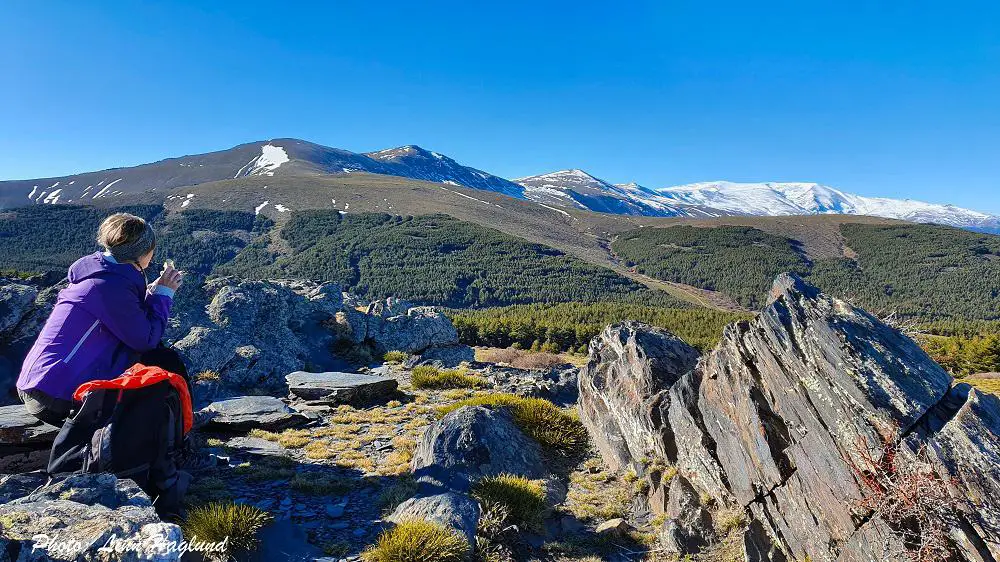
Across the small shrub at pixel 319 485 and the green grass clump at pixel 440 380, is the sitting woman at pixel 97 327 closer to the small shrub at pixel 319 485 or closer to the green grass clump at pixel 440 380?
the small shrub at pixel 319 485

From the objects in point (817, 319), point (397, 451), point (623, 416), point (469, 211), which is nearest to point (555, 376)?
point (623, 416)

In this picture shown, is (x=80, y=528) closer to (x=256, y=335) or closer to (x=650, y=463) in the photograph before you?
(x=650, y=463)

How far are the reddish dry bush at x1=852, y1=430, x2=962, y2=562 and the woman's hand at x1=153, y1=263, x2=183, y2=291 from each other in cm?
942

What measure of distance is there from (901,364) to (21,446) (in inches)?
506

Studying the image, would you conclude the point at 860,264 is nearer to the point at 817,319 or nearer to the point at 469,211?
the point at 469,211

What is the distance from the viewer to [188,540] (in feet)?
17.6

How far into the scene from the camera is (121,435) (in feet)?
17.5

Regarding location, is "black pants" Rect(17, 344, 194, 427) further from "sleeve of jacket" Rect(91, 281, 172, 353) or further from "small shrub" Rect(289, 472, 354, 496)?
"small shrub" Rect(289, 472, 354, 496)

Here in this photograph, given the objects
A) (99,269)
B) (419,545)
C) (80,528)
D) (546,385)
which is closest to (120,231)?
(99,269)

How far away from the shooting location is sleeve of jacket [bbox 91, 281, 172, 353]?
525cm

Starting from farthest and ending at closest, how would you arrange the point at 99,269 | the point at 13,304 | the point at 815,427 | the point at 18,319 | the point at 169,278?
1. the point at 13,304
2. the point at 18,319
3. the point at 815,427
4. the point at 169,278
5. the point at 99,269

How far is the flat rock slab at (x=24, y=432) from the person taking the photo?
6355mm

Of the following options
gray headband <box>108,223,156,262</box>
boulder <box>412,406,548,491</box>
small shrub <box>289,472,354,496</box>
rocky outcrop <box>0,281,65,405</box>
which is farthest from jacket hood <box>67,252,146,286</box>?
rocky outcrop <box>0,281,65,405</box>

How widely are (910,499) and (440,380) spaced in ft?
46.5
